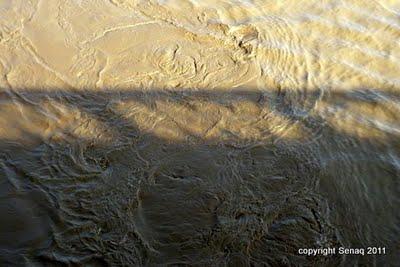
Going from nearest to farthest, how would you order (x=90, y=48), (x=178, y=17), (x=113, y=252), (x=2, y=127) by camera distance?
(x=113, y=252)
(x=2, y=127)
(x=90, y=48)
(x=178, y=17)

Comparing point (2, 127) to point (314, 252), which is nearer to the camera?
point (314, 252)

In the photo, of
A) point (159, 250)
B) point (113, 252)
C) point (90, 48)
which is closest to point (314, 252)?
point (159, 250)

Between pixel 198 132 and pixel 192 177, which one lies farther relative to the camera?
pixel 198 132

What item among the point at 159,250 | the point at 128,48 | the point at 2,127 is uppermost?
the point at 128,48

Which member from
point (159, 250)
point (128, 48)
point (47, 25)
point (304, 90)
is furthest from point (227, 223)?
point (47, 25)

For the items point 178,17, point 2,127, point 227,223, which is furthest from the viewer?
point 178,17

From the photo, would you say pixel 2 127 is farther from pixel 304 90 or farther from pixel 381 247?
pixel 381 247

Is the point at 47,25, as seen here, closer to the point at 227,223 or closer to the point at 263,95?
the point at 263,95

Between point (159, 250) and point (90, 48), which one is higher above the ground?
point (90, 48)
